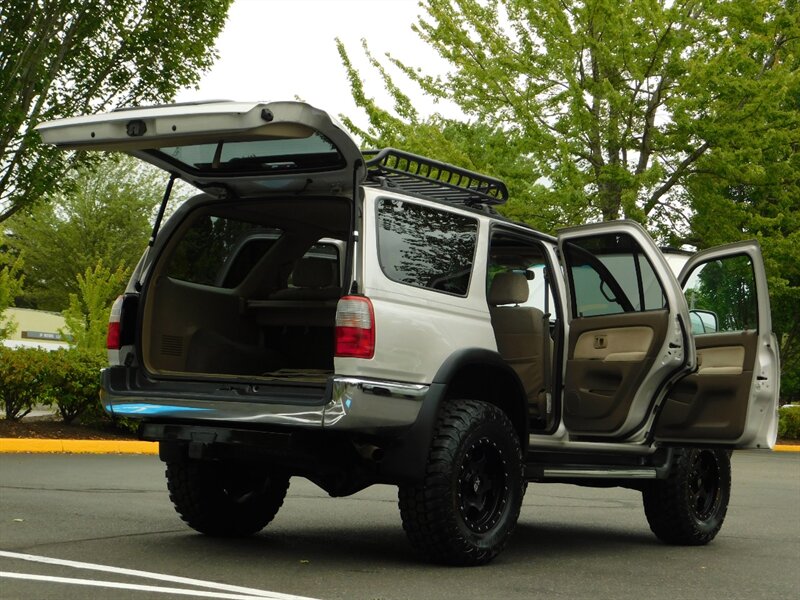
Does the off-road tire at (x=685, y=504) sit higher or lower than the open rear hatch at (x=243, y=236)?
lower

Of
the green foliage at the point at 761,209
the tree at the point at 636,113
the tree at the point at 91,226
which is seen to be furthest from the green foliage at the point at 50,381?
the tree at the point at 91,226

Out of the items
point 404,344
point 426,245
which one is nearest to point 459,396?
point 404,344

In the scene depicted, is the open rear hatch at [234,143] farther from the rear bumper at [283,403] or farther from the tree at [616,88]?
the tree at [616,88]

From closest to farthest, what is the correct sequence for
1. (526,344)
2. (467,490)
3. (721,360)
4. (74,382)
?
(467,490), (526,344), (721,360), (74,382)

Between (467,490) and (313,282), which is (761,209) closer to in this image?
(313,282)

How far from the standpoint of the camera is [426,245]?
667cm

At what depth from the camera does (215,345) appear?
7.32 metres

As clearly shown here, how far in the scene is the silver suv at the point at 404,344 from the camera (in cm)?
616

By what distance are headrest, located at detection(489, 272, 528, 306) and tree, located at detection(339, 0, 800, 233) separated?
1321 cm

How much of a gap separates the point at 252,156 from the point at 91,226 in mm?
44529

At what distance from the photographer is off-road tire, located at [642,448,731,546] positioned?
27.1 feet

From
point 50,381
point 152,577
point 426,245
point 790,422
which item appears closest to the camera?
point 152,577

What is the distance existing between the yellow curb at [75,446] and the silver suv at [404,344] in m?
7.71

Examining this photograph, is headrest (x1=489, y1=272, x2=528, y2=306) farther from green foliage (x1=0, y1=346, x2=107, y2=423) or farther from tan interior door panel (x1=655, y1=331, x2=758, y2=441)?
green foliage (x1=0, y1=346, x2=107, y2=423)
